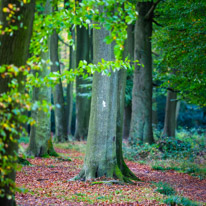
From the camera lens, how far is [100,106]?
8148 mm

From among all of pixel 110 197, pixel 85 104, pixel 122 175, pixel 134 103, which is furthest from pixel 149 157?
pixel 85 104

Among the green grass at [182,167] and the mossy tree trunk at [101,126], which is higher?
the mossy tree trunk at [101,126]

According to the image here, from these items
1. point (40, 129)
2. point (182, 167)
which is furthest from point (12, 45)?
point (182, 167)

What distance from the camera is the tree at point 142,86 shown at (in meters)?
15.9

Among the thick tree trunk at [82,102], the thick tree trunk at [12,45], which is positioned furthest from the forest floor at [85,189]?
the thick tree trunk at [82,102]

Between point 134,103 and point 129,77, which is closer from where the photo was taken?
point 134,103

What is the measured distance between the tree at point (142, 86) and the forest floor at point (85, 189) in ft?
16.0

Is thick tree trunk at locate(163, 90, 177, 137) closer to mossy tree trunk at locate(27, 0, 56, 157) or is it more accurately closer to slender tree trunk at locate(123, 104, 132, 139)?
slender tree trunk at locate(123, 104, 132, 139)

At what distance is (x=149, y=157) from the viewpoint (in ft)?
46.5

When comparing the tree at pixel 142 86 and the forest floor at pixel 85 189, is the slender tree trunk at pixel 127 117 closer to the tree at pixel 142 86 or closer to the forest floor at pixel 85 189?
the tree at pixel 142 86

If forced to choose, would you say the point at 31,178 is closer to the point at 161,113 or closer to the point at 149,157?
the point at 149,157

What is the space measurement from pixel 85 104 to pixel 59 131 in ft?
10.2

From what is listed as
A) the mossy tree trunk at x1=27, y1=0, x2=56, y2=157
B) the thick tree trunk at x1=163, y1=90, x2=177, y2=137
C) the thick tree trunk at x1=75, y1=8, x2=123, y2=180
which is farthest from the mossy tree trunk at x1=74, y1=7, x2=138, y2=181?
the thick tree trunk at x1=163, y1=90, x2=177, y2=137

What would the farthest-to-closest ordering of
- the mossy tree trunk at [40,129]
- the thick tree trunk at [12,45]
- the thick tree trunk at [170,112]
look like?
the thick tree trunk at [170,112], the mossy tree trunk at [40,129], the thick tree trunk at [12,45]
